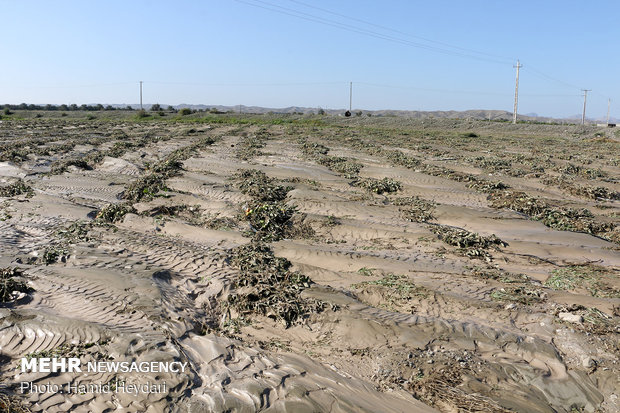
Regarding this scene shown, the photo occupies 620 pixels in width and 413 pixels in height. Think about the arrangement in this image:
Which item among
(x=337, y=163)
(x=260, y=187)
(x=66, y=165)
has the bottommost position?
(x=260, y=187)

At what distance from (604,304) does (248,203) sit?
6.89 metres

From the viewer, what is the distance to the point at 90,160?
51.6ft

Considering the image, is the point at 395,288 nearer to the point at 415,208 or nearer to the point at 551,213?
the point at 415,208

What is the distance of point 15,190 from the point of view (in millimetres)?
10320

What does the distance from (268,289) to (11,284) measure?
3.02 m

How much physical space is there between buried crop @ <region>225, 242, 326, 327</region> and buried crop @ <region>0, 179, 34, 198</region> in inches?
269

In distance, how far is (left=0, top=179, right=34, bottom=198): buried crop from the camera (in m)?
10.1

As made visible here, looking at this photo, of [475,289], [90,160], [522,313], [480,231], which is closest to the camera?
[522,313]

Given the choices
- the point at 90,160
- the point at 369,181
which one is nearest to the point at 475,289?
the point at 369,181

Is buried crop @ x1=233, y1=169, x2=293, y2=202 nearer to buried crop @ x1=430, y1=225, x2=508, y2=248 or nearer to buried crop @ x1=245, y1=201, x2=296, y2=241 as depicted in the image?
buried crop @ x1=245, y1=201, x2=296, y2=241

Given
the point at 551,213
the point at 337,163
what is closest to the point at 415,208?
the point at 551,213

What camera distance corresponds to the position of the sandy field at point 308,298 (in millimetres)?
3686

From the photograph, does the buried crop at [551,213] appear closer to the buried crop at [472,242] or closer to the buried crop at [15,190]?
the buried crop at [472,242]

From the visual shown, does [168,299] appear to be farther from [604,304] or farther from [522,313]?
[604,304]
